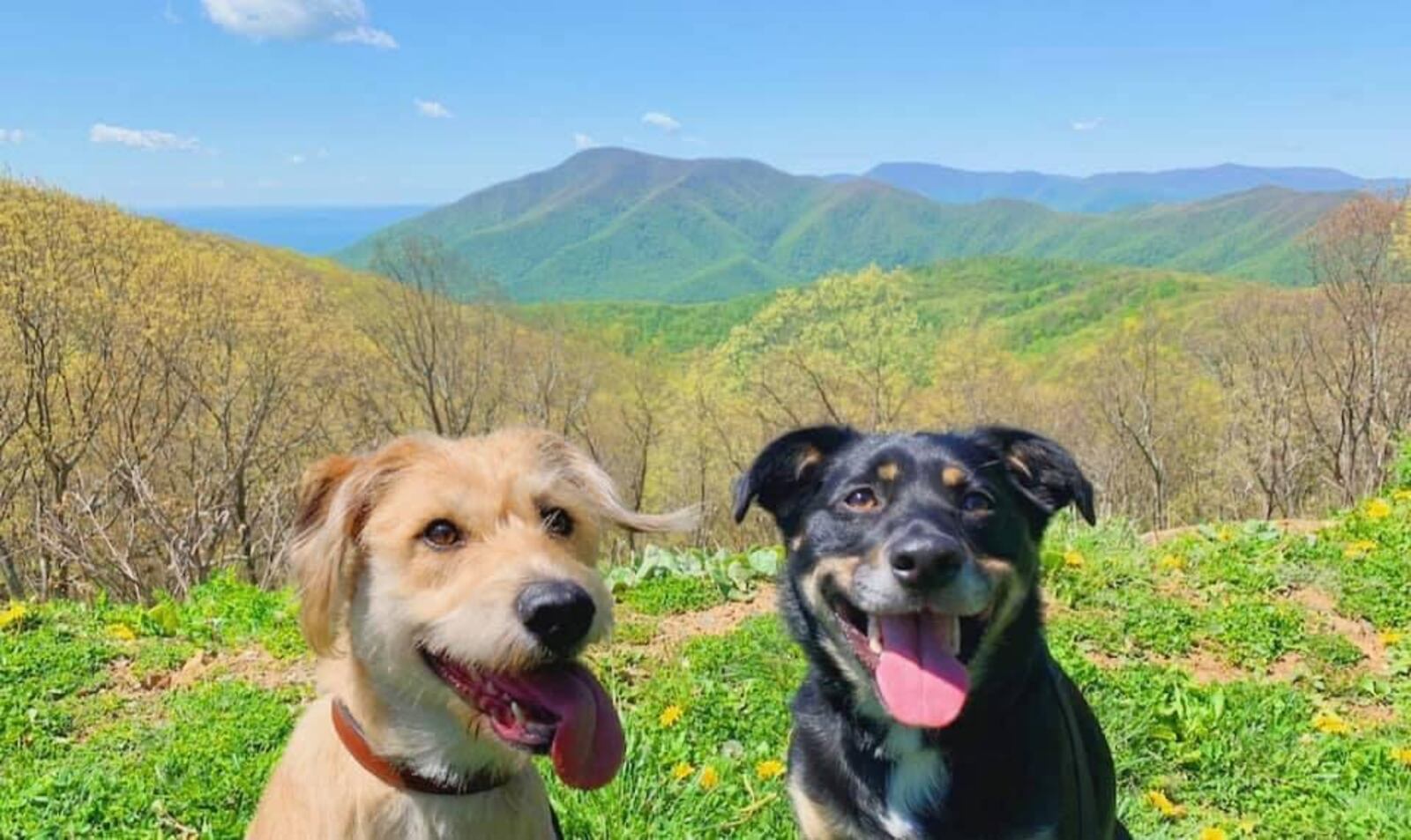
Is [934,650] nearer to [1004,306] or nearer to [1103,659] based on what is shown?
[1103,659]

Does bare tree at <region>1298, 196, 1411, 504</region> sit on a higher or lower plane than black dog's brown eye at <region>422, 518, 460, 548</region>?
lower

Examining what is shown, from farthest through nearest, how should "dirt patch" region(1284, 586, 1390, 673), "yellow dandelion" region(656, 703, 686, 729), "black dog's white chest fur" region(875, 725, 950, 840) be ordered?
"dirt patch" region(1284, 586, 1390, 673) < "yellow dandelion" region(656, 703, 686, 729) < "black dog's white chest fur" region(875, 725, 950, 840)

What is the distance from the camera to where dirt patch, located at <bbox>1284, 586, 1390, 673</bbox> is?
19.6 feet

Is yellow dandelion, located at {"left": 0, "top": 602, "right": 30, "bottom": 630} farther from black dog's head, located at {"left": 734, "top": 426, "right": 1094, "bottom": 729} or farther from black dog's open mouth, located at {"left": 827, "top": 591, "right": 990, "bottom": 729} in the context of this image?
black dog's open mouth, located at {"left": 827, "top": 591, "right": 990, "bottom": 729}

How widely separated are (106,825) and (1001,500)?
13.2 feet

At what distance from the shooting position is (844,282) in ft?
182

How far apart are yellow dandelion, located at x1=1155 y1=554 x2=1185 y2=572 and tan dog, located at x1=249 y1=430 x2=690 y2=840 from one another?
580cm

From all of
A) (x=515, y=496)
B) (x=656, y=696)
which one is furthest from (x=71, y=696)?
(x=515, y=496)

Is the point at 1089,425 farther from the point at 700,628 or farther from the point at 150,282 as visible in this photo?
the point at 700,628

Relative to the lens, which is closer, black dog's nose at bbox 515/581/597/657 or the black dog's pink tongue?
black dog's nose at bbox 515/581/597/657

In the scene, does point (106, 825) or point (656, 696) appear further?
point (656, 696)

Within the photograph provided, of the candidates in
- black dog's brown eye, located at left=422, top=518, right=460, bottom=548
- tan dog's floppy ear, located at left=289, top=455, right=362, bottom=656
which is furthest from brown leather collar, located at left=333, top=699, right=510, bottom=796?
black dog's brown eye, located at left=422, top=518, right=460, bottom=548

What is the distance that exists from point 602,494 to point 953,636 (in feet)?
4.23

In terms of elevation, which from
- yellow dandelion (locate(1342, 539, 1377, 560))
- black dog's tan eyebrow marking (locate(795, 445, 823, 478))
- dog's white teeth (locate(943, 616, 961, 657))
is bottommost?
yellow dandelion (locate(1342, 539, 1377, 560))
